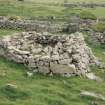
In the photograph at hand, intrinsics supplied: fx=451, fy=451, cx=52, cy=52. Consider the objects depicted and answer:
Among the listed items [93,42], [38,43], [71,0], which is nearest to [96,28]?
[93,42]

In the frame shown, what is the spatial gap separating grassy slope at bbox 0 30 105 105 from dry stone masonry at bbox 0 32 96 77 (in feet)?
2.04

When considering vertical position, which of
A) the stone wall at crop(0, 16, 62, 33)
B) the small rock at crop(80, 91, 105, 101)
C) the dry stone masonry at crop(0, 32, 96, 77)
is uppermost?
the dry stone masonry at crop(0, 32, 96, 77)

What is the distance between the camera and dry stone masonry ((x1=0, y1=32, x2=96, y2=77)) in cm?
2794

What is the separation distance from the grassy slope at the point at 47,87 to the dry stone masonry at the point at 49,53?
24.5 inches

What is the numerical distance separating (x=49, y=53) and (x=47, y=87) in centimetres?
450

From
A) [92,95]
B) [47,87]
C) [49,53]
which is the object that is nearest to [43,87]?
[47,87]

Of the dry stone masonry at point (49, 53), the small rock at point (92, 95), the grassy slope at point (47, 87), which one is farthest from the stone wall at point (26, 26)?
the small rock at point (92, 95)

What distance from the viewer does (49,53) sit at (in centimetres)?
2944

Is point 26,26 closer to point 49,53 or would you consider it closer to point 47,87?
point 49,53

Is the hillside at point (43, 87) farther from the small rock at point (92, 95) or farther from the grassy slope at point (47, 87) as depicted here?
the small rock at point (92, 95)

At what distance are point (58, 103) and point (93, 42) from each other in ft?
66.0

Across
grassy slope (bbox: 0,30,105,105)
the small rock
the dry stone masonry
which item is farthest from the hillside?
the dry stone masonry

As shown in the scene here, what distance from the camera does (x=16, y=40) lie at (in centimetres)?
3177

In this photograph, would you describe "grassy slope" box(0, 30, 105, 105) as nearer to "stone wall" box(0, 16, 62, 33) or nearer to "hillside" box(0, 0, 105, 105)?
"hillside" box(0, 0, 105, 105)
